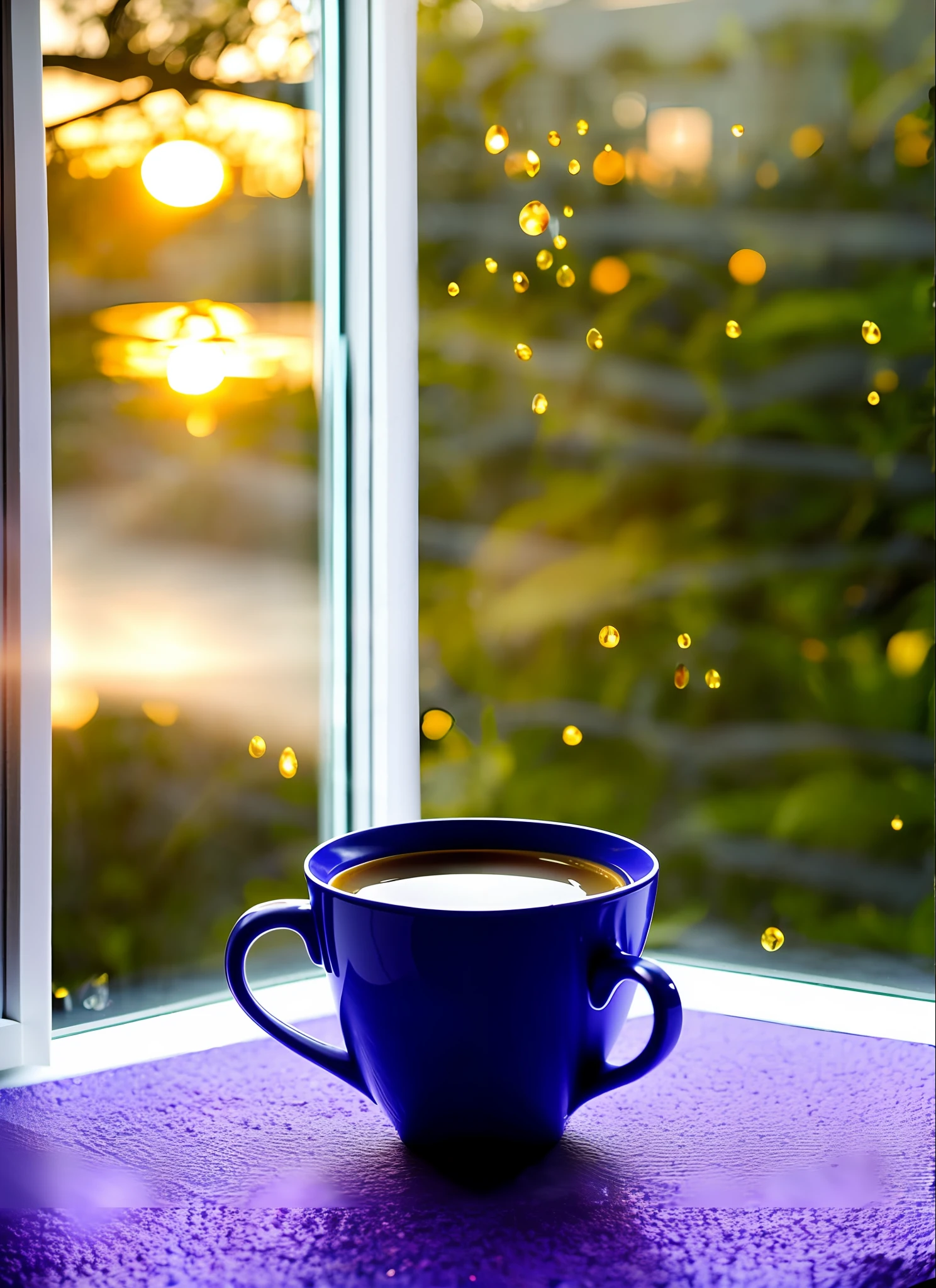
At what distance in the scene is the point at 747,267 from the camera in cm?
64

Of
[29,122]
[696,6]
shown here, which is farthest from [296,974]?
[696,6]

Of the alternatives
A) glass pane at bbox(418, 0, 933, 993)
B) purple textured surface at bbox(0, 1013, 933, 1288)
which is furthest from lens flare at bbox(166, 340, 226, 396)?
purple textured surface at bbox(0, 1013, 933, 1288)

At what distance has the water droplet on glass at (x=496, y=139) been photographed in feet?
2.15

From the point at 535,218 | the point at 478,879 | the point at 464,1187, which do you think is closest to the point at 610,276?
the point at 535,218

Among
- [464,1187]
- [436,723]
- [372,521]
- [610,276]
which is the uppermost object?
[610,276]

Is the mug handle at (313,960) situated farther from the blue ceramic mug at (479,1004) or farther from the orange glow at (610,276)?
the orange glow at (610,276)

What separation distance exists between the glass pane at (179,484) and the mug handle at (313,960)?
0.54 feet

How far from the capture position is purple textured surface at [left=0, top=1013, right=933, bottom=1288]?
383mm

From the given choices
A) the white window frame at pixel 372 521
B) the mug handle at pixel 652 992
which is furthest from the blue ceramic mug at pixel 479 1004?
the white window frame at pixel 372 521

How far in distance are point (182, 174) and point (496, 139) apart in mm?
176

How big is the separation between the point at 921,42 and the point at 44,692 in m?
0.55

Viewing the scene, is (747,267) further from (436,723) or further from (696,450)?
(436,723)

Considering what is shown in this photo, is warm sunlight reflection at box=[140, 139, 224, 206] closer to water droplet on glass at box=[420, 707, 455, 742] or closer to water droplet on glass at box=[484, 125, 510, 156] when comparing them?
water droplet on glass at box=[484, 125, 510, 156]

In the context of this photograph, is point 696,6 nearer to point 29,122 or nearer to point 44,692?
point 29,122
